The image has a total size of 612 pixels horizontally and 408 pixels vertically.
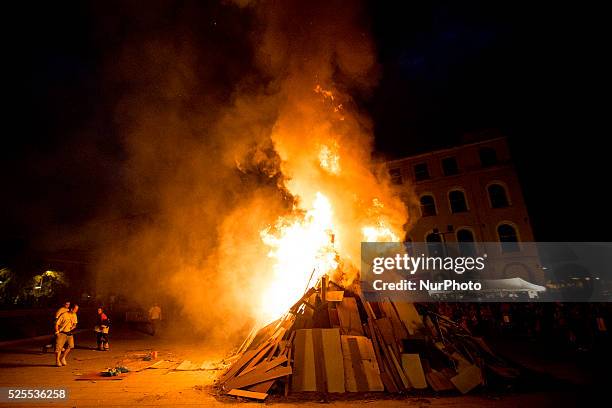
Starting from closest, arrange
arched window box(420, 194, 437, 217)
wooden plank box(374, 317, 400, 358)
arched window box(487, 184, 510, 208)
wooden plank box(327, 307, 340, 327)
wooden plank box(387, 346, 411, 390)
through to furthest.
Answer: wooden plank box(387, 346, 411, 390), wooden plank box(374, 317, 400, 358), wooden plank box(327, 307, 340, 327), arched window box(487, 184, 510, 208), arched window box(420, 194, 437, 217)

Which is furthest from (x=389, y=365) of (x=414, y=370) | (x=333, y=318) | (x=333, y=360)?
(x=333, y=318)

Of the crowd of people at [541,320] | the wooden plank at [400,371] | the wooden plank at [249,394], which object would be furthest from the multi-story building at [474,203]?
the wooden plank at [249,394]

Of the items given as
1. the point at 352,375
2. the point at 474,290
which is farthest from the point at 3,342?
the point at 474,290

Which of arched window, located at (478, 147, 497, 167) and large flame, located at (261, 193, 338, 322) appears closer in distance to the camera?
large flame, located at (261, 193, 338, 322)

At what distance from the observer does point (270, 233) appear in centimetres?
1302

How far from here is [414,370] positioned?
23.5 ft

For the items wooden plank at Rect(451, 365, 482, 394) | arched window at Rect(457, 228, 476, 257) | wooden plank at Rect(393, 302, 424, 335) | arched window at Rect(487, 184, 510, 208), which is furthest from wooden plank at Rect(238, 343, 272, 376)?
arched window at Rect(487, 184, 510, 208)

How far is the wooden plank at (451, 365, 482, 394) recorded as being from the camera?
6.77m

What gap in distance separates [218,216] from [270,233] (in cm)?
530

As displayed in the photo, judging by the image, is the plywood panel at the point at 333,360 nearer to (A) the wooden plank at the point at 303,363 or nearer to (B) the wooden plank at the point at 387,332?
(A) the wooden plank at the point at 303,363

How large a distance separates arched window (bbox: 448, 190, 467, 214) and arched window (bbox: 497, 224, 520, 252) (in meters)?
2.96

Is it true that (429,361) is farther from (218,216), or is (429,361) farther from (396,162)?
(396,162)

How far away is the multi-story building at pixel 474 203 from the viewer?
22.8 metres

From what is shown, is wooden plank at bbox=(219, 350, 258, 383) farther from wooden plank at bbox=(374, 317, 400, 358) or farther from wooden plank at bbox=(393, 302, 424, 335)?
wooden plank at bbox=(393, 302, 424, 335)
